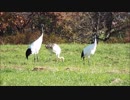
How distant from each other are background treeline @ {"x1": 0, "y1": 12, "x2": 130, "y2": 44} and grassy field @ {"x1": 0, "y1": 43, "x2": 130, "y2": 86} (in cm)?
17

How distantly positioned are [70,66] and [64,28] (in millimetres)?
930

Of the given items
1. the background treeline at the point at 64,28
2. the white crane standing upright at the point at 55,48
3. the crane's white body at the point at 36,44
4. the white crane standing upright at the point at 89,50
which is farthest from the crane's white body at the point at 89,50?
the crane's white body at the point at 36,44

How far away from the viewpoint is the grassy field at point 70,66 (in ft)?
37.7

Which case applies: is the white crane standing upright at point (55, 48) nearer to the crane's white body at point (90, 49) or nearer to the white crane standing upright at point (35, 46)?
the white crane standing upright at point (35, 46)

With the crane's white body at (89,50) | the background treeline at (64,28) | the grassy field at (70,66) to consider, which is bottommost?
the grassy field at (70,66)

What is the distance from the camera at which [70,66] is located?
39.6 ft

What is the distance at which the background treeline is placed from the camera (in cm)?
1207

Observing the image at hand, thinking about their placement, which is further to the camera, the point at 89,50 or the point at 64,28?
the point at 64,28

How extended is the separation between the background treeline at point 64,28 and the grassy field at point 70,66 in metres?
0.17

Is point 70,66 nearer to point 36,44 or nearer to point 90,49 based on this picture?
point 90,49

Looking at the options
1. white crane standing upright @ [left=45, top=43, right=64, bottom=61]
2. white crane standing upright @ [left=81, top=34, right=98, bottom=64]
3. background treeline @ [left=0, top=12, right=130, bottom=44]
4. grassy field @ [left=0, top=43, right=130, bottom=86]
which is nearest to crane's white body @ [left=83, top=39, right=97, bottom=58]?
white crane standing upright @ [left=81, top=34, right=98, bottom=64]

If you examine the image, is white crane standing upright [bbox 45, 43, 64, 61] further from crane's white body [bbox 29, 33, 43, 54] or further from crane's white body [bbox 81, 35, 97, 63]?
crane's white body [bbox 81, 35, 97, 63]

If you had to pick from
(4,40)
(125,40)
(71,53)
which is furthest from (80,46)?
(4,40)

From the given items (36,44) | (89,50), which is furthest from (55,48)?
(89,50)
